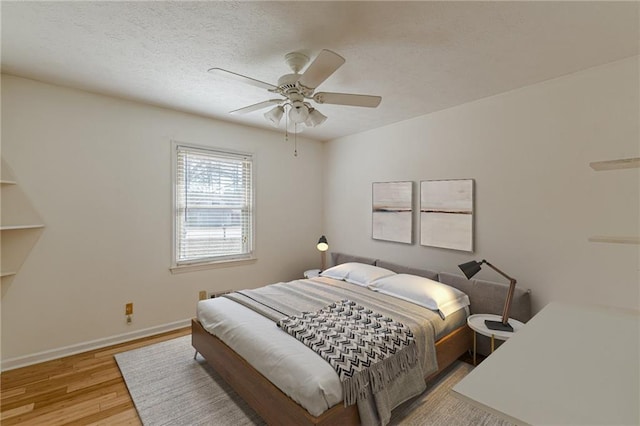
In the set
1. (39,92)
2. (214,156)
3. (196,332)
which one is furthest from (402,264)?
(39,92)

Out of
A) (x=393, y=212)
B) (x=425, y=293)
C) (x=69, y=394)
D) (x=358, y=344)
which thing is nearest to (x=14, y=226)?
(x=69, y=394)

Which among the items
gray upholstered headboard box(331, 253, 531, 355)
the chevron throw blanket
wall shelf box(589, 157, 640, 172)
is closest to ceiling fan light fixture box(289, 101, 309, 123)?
the chevron throw blanket

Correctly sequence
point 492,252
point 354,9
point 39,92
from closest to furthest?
point 354,9, point 39,92, point 492,252

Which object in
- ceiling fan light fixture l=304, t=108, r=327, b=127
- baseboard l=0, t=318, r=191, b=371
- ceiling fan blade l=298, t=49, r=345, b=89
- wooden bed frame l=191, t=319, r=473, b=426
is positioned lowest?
baseboard l=0, t=318, r=191, b=371

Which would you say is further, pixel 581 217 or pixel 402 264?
pixel 402 264

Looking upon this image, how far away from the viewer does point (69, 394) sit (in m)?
2.23

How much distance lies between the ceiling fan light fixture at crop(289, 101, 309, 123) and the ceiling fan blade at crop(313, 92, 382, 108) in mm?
120

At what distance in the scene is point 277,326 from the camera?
220 centimetres

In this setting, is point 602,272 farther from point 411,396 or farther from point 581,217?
point 411,396

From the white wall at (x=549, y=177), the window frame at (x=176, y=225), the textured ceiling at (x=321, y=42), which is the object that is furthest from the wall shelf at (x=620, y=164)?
the window frame at (x=176, y=225)

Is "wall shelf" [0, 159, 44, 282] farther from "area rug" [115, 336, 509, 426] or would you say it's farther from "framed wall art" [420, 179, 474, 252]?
"framed wall art" [420, 179, 474, 252]

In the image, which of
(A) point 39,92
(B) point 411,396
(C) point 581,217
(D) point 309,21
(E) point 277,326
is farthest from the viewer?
(A) point 39,92

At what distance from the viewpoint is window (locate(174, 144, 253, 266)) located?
3.48 meters

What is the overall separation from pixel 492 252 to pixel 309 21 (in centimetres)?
262
